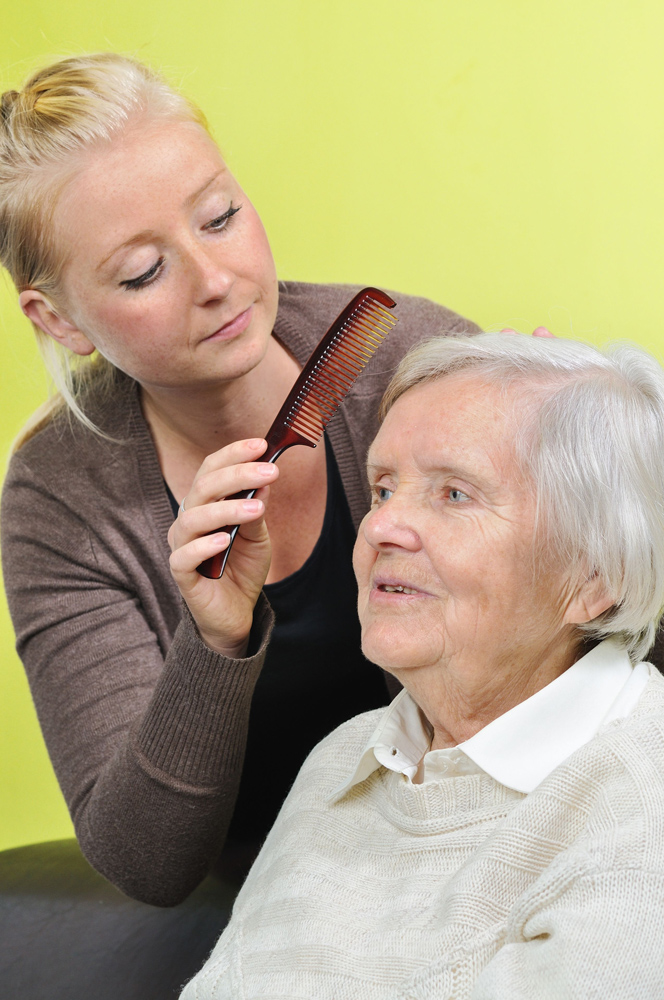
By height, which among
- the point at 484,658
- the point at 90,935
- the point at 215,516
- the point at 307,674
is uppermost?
the point at 215,516

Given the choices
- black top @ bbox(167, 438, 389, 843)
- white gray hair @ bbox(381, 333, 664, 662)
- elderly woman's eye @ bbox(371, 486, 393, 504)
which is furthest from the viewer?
black top @ bbox(167, 438, 389, 843)

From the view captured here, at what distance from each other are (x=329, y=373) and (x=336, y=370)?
0.01 metres

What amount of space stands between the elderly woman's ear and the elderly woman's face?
0.01 meters

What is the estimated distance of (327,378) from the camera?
1433 mm

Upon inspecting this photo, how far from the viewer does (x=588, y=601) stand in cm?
112

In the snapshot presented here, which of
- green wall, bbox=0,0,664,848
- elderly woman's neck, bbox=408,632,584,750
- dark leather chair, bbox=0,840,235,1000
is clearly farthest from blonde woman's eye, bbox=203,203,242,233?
dark leather chair, bbox=0,840,235,1000

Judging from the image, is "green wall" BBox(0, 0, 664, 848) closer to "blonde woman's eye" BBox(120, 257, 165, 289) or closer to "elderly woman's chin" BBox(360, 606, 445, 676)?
"blonde woman's eye" BBox(120, 257, 165, 289)

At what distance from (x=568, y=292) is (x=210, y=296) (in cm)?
92

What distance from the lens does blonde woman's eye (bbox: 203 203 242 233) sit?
1.42 m

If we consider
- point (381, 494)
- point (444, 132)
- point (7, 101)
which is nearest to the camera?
point (381, 494)

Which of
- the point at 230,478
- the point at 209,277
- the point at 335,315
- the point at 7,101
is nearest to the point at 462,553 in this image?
the point at 230,478

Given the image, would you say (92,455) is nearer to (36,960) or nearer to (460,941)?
(36,960)

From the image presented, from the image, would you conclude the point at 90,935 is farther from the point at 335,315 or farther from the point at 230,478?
the point at 335,315

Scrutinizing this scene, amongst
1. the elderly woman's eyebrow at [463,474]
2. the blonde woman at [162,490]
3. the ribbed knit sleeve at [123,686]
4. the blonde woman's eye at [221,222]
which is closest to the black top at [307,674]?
the blonde woman at [162,490]
